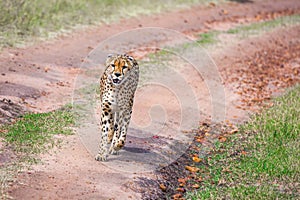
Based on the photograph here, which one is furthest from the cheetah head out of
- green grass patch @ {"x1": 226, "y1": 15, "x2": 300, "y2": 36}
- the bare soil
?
green grass patch @ {"x1": 226, "y1": 15, "x2": 300, "y2": 36}

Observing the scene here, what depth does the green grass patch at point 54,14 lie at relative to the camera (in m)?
17.4

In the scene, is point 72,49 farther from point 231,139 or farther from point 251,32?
point 251,32

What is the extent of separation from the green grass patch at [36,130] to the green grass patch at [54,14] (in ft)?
16.5

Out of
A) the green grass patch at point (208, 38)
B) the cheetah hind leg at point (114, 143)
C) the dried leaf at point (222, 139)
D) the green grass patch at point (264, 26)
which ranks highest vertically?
the green grass patch at point (264, 26)

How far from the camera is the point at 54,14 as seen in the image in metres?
19.9

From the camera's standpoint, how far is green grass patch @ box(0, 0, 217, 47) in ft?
57.2

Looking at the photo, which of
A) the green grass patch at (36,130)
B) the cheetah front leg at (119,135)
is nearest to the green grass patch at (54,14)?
the green grass patch at (36,130)

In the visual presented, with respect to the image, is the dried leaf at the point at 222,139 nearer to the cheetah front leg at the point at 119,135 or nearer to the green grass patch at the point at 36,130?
the cheetah front leg at the point at 119,135

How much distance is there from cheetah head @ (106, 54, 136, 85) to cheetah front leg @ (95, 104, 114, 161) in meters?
0.53

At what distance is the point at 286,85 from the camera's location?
693 inches

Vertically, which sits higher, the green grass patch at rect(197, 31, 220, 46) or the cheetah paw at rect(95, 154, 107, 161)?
the green grass patch at rect(197, 31, 220, 46)

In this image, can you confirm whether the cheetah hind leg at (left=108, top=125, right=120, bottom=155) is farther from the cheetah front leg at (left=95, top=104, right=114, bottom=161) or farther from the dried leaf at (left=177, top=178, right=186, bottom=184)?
the dried leaf at (left=177, top=178, right=186, bottom=184)

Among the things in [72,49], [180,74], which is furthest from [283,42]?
[72,49]

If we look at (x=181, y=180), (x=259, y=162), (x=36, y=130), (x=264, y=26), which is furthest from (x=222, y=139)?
(x=264, y=26)
